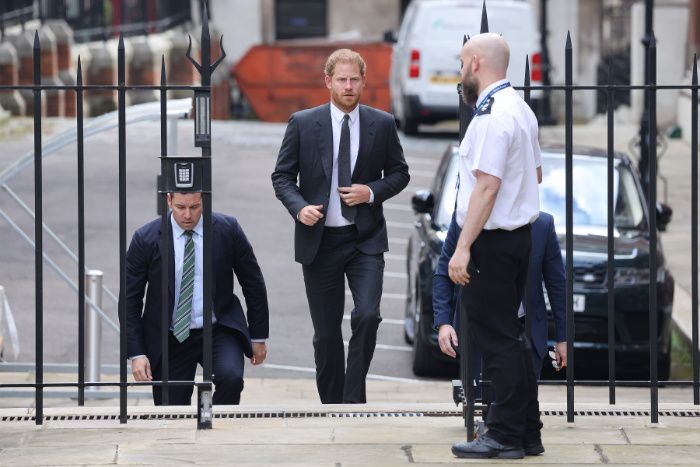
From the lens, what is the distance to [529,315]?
7152 mm

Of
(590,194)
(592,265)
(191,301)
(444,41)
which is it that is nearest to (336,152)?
(191,301)

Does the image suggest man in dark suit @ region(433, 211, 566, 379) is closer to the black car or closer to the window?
the black car

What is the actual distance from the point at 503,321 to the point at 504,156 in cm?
66

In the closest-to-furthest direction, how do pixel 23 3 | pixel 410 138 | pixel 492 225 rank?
1. pixel 492 225
2. pixel 410 138
3. pixel 23 3

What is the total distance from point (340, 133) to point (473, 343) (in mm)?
1387

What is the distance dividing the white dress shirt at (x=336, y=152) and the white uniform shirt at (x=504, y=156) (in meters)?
1.55

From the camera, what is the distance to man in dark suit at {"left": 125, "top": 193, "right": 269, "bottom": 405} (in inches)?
310

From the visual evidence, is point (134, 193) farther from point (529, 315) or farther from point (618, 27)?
point (618, 27)

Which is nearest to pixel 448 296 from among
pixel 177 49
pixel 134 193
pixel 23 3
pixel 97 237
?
pixel 97 237

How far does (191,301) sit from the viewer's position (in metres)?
7.90

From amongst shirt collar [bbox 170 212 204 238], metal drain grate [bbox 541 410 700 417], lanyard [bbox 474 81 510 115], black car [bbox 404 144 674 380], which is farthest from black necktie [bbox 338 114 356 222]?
black car [bbox 404 144 674 380]

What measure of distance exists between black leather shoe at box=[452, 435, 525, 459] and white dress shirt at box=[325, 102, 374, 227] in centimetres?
167

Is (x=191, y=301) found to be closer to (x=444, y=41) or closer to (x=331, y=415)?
(x=331, y=415)

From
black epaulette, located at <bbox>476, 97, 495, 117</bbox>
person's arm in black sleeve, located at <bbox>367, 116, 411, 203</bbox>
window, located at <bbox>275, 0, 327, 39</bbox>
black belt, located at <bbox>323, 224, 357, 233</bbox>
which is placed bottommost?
black belt, located at <bbox>323, 224, 357, 233</bbox>
